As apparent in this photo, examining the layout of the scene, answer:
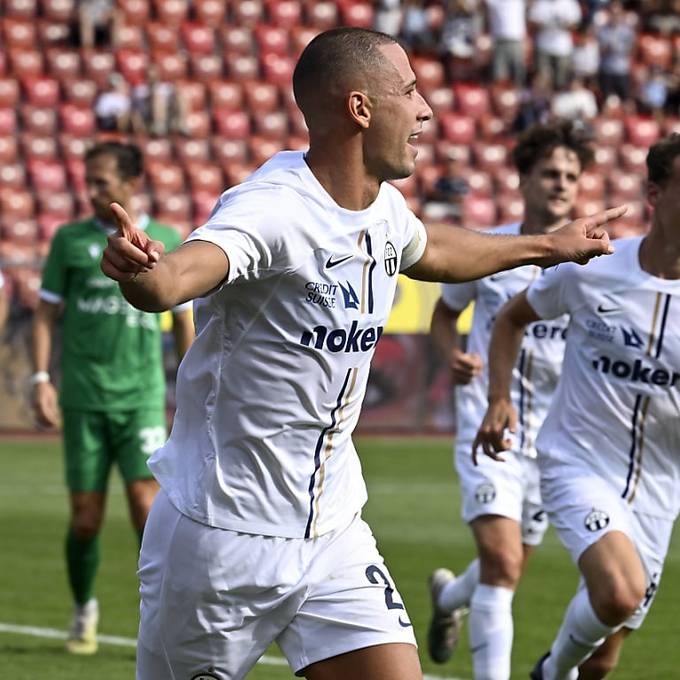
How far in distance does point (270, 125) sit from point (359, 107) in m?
23.3

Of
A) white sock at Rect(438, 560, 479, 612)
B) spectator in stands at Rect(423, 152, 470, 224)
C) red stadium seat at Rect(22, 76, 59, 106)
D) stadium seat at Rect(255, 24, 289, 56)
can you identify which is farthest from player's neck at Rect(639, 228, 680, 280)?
stadium seat at Rect(255, 24, 289, 56)

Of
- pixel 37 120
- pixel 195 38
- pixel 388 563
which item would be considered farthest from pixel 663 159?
pixel 195 38

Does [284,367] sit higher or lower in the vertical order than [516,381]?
higher

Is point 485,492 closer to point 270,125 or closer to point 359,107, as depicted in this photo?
point 359,107

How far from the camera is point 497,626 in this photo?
716cm

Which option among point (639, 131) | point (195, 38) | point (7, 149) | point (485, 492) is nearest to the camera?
point (485, 492)

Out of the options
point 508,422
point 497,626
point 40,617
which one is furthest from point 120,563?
point 508,422

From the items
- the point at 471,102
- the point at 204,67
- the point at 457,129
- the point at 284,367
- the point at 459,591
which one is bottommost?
the point at 457,129

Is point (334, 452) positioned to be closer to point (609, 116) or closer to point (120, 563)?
point (120, 563)

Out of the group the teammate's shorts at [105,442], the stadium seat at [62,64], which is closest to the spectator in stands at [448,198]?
the stadium seat at [62,64]

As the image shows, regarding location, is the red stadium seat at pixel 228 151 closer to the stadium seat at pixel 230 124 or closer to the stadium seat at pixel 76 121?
the stadium seat at pixel 230 124

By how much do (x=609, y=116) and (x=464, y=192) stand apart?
18.5 feet

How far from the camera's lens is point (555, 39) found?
97.9 ft

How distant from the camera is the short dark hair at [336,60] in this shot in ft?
14.4
